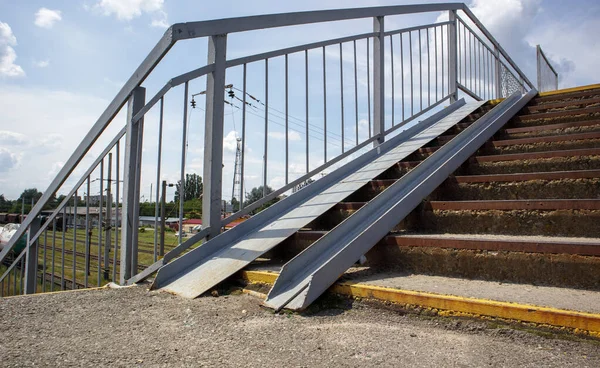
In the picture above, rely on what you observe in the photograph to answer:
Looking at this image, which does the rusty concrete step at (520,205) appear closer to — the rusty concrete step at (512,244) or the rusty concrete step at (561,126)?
the rusty concrete step at (512,244)

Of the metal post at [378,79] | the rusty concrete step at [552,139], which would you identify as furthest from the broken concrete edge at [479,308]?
the metal post at [378,79]

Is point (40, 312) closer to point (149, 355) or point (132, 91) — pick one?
point (149, 355)

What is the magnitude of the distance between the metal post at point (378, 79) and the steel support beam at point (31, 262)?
3618 millimetres

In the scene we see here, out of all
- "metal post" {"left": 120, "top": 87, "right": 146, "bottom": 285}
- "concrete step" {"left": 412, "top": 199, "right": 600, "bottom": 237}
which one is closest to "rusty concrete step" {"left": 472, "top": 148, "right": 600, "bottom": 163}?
"concrete step" {"left": 412, "top": 199, "right": 600, "bottom": 237}

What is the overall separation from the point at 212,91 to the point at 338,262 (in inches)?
62.1

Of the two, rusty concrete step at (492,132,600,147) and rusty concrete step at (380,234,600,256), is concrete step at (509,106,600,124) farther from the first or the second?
rusty concrete step at (380,234,600,256)

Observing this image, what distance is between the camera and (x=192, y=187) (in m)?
3.14

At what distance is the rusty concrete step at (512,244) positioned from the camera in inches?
80.0

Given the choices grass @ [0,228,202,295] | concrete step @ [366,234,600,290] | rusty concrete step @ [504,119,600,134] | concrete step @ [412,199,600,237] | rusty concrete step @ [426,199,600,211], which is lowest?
grass @ [0,228,202,295]

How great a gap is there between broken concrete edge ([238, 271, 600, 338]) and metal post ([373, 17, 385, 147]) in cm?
273

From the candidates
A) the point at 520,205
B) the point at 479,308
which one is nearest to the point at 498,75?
the point at 520,205

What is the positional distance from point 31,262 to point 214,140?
2.52 metres

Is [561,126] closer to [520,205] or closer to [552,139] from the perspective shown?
[552,139]

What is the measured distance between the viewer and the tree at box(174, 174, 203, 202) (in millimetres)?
2934
